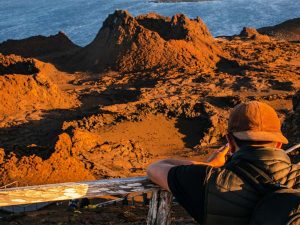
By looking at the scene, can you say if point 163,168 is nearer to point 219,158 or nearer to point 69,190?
point 219,158

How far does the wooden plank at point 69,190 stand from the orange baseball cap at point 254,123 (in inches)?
27.7

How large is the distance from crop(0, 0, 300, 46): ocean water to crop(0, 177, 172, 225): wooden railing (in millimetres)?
35249

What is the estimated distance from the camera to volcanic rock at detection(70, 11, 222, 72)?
1805 cm

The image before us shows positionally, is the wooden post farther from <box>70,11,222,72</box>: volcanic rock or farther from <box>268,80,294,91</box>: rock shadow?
<box>70,11,222,72</box>: volcanic rock

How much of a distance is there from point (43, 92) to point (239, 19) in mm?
33373

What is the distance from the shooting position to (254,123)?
2348mm

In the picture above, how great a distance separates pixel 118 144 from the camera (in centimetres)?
1080

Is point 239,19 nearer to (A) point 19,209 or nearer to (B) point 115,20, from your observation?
(B) point 115,20

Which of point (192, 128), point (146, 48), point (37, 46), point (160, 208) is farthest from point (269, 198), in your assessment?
point (37, 46)

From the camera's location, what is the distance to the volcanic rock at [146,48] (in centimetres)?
1805

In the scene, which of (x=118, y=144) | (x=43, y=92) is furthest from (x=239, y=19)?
(x=118, y=144)

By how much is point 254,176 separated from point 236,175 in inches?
3.0

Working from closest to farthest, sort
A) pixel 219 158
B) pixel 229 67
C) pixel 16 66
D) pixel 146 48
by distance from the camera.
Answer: pixel 219 158 → pixel 16 66 → pixel 229 67 → pixel 146 48

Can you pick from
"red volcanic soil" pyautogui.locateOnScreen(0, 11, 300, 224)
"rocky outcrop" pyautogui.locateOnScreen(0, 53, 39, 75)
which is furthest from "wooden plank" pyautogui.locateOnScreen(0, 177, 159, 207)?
"rocky outcrop" pyautogui.locateOnScreen(0, 53, 39, 75)
